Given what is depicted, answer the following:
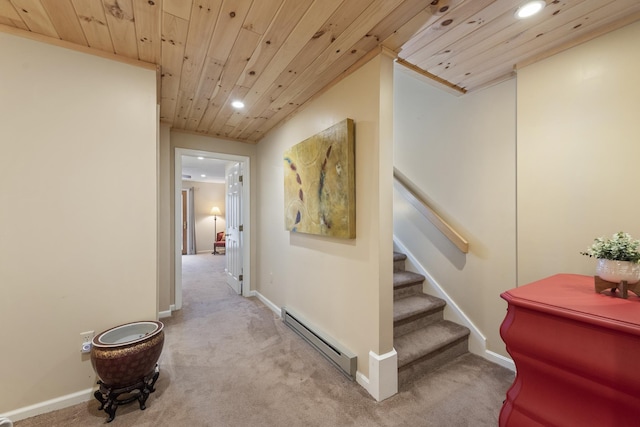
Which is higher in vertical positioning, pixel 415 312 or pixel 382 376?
pixel 415 312

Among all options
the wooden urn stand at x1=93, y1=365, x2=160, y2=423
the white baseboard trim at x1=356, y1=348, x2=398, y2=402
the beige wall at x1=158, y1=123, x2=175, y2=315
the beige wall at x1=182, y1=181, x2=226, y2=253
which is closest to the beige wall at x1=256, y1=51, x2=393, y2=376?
the white baseboard trim at x1=356, y1=348, x2=398, y2=402

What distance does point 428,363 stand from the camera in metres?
1.95

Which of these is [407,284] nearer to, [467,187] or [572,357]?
[467,187]

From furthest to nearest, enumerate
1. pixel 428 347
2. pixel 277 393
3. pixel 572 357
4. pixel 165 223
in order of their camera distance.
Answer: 1. pixel 165 223
2. pixel 428 347
3. pixel 277 393
4. pixel 572 357

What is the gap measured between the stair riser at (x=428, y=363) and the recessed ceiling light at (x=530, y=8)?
7.46 ft

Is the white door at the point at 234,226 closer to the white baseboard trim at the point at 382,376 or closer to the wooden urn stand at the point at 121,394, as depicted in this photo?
the wooden urn stand at the point at 121,394

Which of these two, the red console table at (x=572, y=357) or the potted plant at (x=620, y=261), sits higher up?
the potted plant at (x=620, y=261)

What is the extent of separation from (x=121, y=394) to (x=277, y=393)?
0.99 metres

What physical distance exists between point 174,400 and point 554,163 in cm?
304

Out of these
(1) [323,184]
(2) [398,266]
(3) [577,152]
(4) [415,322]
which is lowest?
(4) [415,322]

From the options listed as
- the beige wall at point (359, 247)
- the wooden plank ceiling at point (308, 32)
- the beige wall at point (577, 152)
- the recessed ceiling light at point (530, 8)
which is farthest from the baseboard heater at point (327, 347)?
the recessed ceiling light at point (530, 8)

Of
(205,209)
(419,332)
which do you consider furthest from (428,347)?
(205,209)

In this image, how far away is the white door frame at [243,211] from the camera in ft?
10.7

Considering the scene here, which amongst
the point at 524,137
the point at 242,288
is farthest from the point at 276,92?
the point at 242,288
